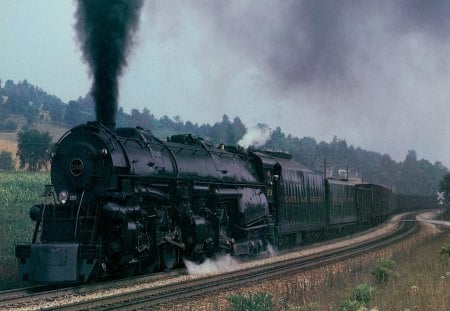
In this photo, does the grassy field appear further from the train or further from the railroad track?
the railroad track

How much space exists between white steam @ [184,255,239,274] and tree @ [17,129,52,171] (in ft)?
218

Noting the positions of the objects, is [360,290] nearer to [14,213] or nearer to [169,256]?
[169,256]

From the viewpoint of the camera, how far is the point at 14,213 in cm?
3797

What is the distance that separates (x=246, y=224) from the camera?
19141 mm

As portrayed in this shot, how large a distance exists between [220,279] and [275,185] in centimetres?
933

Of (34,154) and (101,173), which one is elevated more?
(34,154)

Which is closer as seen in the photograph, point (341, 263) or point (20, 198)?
point (341, 263)

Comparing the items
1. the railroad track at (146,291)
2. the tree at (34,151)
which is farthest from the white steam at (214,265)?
the tree at (34,151)

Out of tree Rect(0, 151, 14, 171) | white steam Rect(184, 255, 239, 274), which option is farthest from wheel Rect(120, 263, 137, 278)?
tree Rect(0, 151, 14, 171)

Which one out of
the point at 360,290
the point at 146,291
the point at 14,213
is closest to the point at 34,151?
the point at 14,213

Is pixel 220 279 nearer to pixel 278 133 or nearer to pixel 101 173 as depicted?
pixel 101 173

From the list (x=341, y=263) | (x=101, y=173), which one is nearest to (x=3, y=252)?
(x=101, y=173)

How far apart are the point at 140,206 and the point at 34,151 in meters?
79.7

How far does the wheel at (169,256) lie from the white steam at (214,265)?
331mm
